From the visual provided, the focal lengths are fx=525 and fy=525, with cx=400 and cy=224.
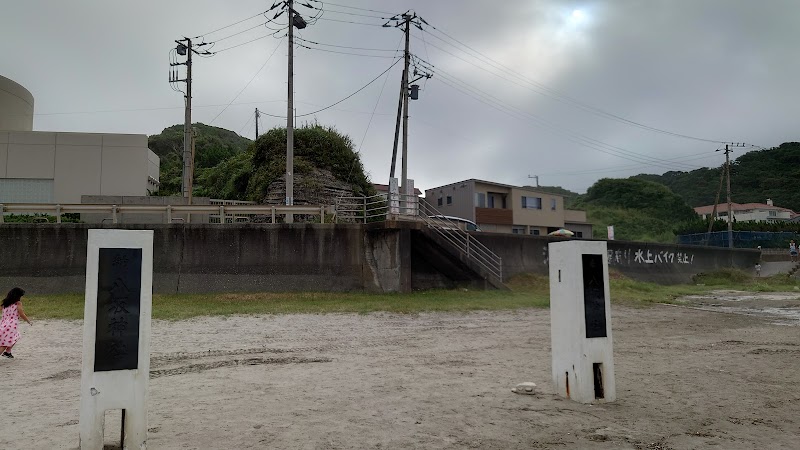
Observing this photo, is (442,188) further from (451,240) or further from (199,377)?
(199,377)

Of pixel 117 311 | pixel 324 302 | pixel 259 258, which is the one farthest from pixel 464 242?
pixel 117 311

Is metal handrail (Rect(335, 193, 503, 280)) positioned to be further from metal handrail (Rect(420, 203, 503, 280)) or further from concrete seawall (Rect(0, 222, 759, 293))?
concrete seawall (Rect(0, 222, 759, 293))

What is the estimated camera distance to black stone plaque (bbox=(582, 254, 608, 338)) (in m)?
5.70

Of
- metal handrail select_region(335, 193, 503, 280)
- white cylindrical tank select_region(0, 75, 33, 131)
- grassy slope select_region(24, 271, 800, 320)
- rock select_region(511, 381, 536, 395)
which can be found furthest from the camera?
white cylindrical tank select_region(0, 75, 33, 131)

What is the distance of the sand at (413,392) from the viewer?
461 cm

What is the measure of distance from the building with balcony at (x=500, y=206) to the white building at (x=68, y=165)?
80.0 ft

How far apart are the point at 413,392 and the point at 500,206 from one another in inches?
1634

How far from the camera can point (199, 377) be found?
23.4 feet

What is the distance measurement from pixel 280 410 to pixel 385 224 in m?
13.3

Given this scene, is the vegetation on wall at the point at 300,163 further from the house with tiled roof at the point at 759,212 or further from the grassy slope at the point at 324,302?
the house with tiled roof at the point at 759,212

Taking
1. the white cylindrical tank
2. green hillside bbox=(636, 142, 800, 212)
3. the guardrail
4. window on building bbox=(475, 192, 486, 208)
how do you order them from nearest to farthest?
the guardrail → the white cylindrical tank → window on building bbox=(475, 192, 486, 208) → green hillside bbox=(636, 142, 800, 212)

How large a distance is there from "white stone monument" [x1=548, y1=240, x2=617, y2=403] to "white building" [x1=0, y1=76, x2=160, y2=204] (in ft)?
107

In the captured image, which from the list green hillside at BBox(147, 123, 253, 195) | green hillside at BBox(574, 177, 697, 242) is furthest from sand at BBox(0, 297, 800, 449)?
green hillside at BBox(574, 177, 697, 242)

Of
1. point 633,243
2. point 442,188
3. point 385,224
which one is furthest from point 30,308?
point 442,188
